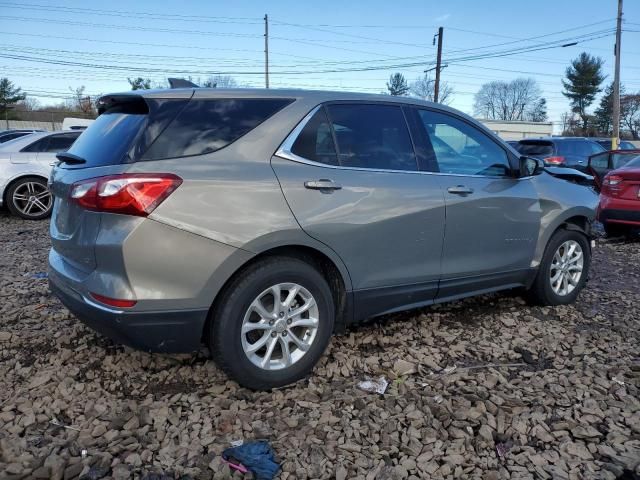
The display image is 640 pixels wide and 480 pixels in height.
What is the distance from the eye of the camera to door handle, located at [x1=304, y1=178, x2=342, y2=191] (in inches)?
117

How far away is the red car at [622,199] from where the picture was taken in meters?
7.26

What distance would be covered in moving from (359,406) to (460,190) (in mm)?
1657

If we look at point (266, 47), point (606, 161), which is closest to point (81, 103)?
point (266, 47)

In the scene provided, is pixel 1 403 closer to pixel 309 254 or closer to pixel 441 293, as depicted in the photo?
pixel 309 254

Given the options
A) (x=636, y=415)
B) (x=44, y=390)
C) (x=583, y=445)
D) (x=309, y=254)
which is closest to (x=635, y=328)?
(x=636, y=415)

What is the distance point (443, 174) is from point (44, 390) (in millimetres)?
2829

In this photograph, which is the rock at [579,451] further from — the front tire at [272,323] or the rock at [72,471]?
the rock at [72,471]

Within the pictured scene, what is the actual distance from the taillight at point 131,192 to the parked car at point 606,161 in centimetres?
951

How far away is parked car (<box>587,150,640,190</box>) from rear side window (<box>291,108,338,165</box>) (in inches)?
335

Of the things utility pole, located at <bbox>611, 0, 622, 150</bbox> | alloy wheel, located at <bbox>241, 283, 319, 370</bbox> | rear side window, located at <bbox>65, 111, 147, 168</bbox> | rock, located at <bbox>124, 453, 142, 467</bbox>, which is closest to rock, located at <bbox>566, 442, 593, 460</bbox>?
alloy wheel, located at <bbox>241, 283, 319, 370</bbox>

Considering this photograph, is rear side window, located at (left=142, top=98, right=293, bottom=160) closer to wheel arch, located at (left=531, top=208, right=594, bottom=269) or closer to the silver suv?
the silver suv

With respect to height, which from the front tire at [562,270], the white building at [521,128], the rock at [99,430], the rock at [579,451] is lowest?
the rock at [579,451]

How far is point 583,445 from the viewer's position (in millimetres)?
2553

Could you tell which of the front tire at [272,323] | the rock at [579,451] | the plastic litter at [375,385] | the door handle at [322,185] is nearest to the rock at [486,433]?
A: the rock at [579,451]
